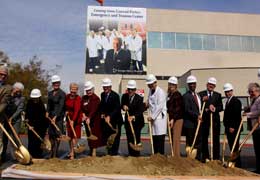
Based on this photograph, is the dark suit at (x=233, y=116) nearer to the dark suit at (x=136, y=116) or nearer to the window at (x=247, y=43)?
the dark suit at (x=136, y=116)

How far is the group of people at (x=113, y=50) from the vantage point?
32469 millimetres

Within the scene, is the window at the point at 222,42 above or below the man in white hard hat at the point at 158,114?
above

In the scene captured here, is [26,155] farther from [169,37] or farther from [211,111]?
[169,37]

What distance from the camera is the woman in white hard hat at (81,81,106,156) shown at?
8398mm

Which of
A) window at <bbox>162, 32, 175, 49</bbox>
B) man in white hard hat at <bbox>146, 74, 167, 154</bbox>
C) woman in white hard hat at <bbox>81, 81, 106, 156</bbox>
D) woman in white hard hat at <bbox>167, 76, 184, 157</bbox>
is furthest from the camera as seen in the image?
window at <bbox>162, 32, 175, 49</bbox>

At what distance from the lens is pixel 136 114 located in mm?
8211

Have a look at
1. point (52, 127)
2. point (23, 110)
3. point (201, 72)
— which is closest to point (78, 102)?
point (52, 127)

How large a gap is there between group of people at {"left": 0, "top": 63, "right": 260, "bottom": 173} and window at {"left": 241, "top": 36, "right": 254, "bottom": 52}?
27661 mm

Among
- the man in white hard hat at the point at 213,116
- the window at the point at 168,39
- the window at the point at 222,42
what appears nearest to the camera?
the man in white hard hat at the point at 213,116

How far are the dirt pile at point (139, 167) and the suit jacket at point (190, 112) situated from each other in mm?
1135

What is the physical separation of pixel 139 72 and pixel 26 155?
26.2 m

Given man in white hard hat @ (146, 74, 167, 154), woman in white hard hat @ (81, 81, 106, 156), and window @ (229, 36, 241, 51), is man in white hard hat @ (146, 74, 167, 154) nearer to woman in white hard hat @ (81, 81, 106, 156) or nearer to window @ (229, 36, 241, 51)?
woman in white hard hat @ (81, 81, 106, 156)

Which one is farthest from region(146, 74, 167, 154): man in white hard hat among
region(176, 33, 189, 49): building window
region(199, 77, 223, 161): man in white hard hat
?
region(176, 33, 189, 49): building window

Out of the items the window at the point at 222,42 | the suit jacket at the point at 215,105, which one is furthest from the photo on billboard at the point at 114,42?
the suit jacket at the point at 215,105
